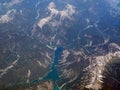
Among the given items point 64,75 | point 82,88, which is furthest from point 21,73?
point 82,88

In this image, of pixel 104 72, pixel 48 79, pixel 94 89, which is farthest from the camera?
pixel 48 79

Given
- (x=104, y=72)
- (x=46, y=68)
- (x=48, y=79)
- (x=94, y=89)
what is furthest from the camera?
(x=46, y=68)

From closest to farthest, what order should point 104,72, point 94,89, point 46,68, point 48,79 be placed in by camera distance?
point 94,89
point 104,72
point 48,79
point 46,68

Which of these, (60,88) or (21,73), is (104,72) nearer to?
(60,88)

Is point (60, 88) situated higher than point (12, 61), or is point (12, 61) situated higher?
point (12, 61)

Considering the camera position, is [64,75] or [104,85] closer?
[104,85]

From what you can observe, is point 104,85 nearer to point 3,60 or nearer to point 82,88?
point 82,88

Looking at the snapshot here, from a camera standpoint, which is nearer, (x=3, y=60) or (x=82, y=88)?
(x=82, y=88)

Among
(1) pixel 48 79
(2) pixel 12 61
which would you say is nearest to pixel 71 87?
(1) pixel 48 79

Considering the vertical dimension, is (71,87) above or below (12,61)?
below
